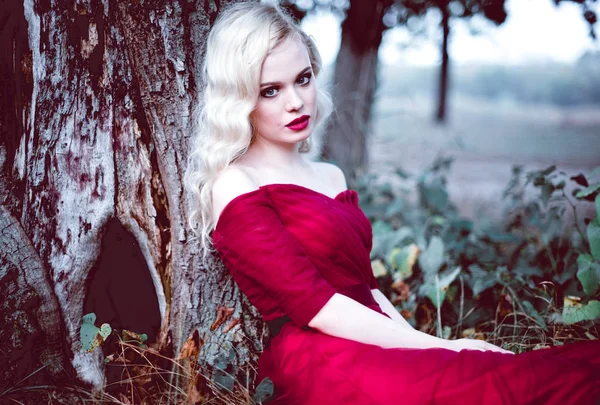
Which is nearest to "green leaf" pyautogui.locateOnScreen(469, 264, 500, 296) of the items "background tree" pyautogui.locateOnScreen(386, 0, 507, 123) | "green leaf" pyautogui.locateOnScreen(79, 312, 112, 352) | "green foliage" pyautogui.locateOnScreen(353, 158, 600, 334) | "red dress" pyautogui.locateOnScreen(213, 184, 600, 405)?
"green foliage" pyautogui.locateOnScreen(353, 158, 600, 334)

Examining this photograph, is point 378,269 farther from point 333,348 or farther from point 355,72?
point 355,72

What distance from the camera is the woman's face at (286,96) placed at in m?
1.88

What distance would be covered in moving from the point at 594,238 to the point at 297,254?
1.59 meters

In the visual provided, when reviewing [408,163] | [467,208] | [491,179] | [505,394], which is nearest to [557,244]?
[505,394]

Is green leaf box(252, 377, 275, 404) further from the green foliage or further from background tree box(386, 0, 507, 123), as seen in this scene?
background tree box(386, 0, 507, 123)

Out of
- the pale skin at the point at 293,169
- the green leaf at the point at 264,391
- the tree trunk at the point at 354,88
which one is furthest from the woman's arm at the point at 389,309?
the tree trunk at the point at 354,88

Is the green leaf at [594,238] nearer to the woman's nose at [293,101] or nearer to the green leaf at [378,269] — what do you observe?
the green leaf at [378,269]

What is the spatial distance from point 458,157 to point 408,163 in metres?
1.85

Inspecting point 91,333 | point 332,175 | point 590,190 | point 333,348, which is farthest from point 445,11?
point 91,333

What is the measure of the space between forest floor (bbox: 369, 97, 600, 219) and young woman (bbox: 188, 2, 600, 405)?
3.36 m

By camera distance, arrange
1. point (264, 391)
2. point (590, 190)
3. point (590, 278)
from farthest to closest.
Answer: point (590, 190)
point (590, 278)
point (264, 391)

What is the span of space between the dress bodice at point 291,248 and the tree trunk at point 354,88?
3045 mm

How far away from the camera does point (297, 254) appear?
172 centimetres

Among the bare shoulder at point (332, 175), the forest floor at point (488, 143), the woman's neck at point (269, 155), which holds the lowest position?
the forest floor at point (488, 143)
